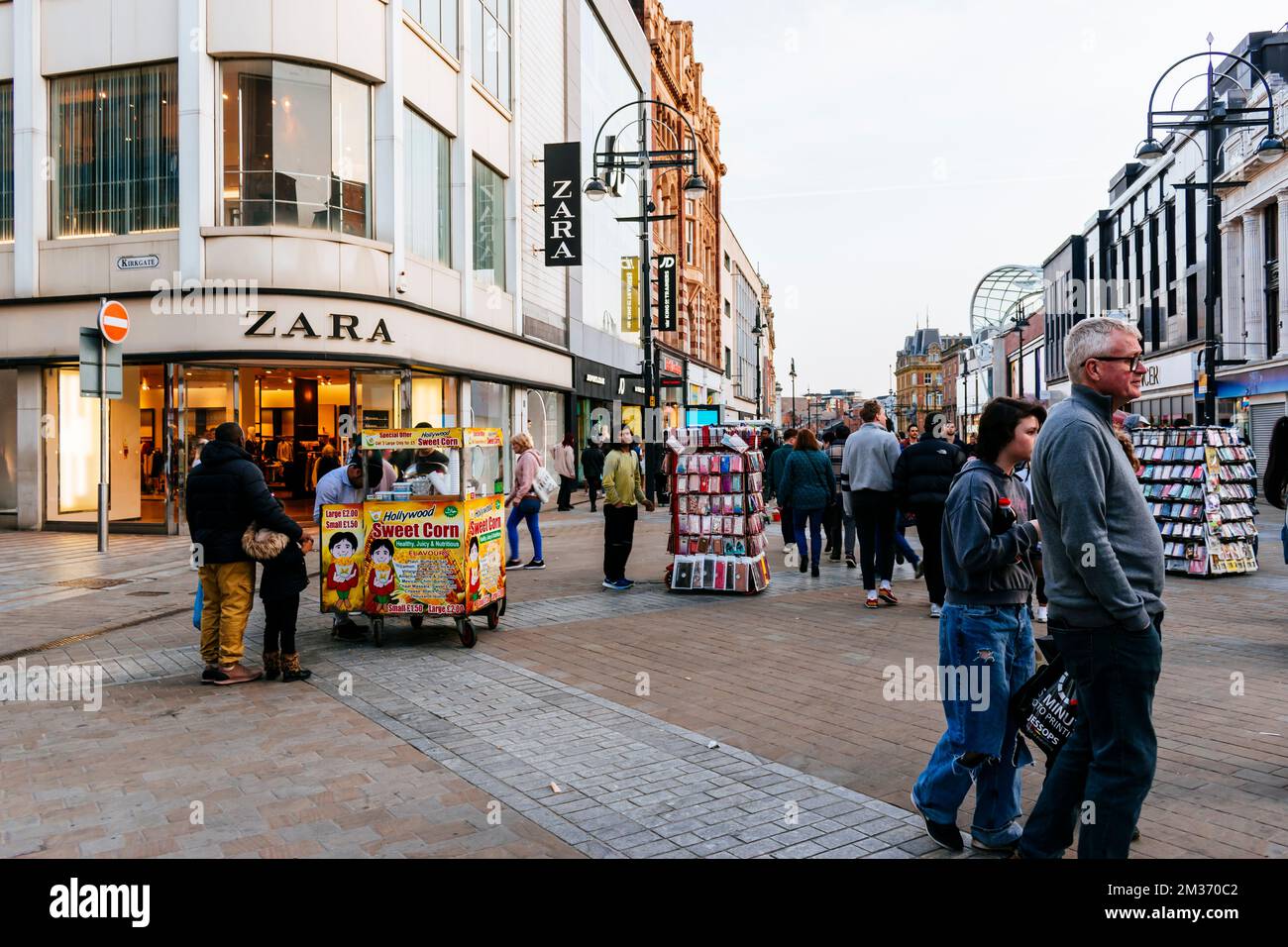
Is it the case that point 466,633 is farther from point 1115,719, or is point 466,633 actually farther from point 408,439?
point 1115,719

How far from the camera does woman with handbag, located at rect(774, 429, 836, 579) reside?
11922 mm

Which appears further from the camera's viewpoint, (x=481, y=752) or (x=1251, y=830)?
(x=481, y=752)

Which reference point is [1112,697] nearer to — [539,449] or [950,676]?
[950,676]

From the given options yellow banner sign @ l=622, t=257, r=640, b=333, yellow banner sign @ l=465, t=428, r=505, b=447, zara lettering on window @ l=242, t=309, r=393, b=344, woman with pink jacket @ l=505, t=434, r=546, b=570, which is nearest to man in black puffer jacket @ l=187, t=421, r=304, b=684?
yellow banner sign @ l=465, t=428, r=505, b=447

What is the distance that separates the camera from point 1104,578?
3051 millimetres

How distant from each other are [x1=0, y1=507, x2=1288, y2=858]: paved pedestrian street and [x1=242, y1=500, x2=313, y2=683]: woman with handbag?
22cm

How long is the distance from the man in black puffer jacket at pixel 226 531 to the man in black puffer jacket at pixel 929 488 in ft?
Answer: 18.1

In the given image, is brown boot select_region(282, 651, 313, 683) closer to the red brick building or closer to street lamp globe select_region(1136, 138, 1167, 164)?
street lamp globe select_region(1136, 138, 1167, 164)

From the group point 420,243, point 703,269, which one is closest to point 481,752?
point 420,243

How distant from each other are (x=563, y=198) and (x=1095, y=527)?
956 inches

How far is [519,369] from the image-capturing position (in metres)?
25.7

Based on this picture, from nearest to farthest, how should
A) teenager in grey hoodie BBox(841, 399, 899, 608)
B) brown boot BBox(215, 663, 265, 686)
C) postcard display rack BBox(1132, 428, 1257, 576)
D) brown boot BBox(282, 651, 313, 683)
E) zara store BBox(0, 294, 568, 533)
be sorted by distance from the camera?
brown boot BBox(215, 663, 265, 686) < brown boot BBox(282, 651, 313, 683) < teenager in grey hoodie BBox(841, 399, 899, 608) < postcard display rack BBox(1132, 428, 1257, 576) < zara store BBox(0, 294, 568, 533)

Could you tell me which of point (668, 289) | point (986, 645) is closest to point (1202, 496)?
point (986, 645)

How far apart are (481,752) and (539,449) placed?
79.4 ft
